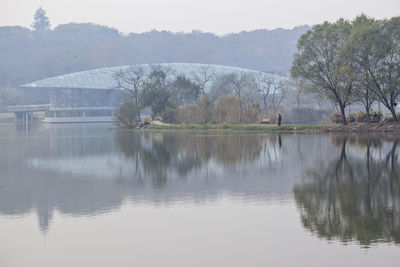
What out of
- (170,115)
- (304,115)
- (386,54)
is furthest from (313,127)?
(304,115)

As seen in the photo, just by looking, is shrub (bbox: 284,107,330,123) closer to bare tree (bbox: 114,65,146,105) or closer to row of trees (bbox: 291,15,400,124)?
row of trees (bbox: 291,15,400,124)

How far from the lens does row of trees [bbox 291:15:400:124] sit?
140 ft

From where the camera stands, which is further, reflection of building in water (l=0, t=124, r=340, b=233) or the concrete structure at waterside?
the concrete structure at waterside

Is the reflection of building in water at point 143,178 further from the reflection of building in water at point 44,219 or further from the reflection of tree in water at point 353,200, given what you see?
the reflection of tree in water at point 353,200

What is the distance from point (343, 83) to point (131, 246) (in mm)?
39707

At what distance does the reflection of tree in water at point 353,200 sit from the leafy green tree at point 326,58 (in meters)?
25.8

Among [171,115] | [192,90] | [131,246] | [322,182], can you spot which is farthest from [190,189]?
[192,90]

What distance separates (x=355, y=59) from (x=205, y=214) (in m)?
34.1

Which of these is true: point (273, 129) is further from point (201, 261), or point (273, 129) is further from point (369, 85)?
point (201, 261)

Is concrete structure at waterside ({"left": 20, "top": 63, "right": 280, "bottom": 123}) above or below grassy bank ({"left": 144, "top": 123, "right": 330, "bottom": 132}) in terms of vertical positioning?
above

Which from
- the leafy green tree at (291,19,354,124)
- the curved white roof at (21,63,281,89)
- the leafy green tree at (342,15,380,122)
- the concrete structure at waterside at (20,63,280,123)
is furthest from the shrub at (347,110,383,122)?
the concrete structure at waterside at (20,63,280,123)

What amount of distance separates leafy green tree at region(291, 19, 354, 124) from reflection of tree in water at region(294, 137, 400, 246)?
25835mm

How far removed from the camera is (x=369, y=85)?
147 feet

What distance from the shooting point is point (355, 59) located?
4362cm
